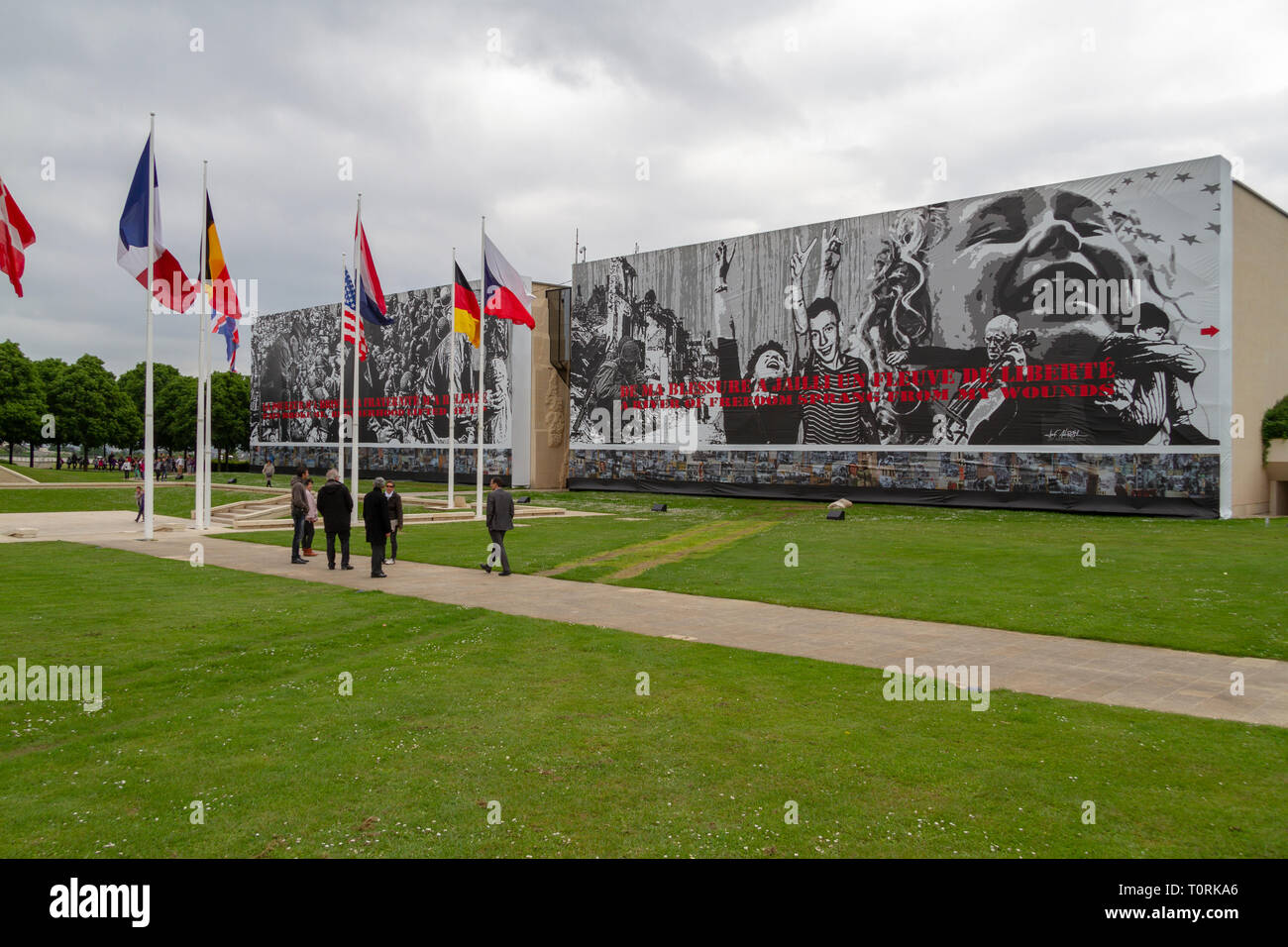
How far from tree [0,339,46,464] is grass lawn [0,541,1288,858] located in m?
76.9

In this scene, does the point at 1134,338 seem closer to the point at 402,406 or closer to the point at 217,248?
the point at 217,248

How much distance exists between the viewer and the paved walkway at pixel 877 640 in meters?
9.24

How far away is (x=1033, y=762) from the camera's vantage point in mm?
6910

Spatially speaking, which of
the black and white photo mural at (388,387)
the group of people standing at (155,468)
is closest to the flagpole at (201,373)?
the black and white photo mural at (388,387)

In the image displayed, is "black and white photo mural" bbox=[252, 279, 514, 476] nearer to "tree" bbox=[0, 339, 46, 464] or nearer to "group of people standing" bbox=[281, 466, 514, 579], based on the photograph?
"tree" bbox=[0, 339, 46, 464]

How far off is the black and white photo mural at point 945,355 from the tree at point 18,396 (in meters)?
53.2

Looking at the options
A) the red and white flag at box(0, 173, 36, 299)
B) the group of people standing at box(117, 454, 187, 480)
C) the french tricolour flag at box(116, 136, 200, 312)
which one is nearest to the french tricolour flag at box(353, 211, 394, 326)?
the french tricolour flag at box(116, 136, 200, 312)

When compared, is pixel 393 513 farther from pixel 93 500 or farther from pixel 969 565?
pixel 93 500

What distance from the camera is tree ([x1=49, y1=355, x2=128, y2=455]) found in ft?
264

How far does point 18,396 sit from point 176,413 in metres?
16.7

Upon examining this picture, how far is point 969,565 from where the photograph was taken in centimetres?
2006

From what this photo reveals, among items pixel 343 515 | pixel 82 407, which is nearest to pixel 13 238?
pixel 343 515

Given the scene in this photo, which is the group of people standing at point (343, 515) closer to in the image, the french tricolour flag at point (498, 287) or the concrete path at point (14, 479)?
the french tricolour flag at point (498, 287)
